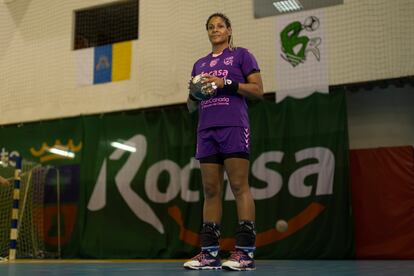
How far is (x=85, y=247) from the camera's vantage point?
6777 mm

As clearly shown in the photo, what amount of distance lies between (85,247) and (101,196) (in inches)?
28.9

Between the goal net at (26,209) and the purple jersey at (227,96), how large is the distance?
4613 mm

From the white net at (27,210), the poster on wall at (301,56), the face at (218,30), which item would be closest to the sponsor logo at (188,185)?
the poster on wall at (301,56)

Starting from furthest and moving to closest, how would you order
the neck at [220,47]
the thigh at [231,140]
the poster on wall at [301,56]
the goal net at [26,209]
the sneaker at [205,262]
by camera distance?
the goal net at [26,209] → the poster on wall at [301,56] → the neck at [220,47] → the thigh at [231,140] → the sneaker at [205,262]

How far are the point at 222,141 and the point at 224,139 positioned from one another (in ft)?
0.06

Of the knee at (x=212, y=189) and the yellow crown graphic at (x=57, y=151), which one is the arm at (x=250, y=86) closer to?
the knee at (x=212, y=189)

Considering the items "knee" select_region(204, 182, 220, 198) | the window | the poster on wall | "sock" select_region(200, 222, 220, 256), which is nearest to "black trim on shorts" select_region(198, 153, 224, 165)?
"knee" select_region(204, 182, 220, 198)

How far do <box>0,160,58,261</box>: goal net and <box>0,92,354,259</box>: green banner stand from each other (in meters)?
0.48

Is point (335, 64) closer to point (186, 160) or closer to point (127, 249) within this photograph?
point (186, 160)

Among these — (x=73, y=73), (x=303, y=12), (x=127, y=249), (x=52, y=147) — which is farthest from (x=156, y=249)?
(x=303, y=12)

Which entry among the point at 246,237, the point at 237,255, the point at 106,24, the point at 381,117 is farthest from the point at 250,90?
the point at 106,24

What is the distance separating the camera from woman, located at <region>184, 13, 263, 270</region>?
2752 millimetres

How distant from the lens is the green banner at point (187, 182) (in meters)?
5.70

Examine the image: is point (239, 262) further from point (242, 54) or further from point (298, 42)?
point (298, 42)
